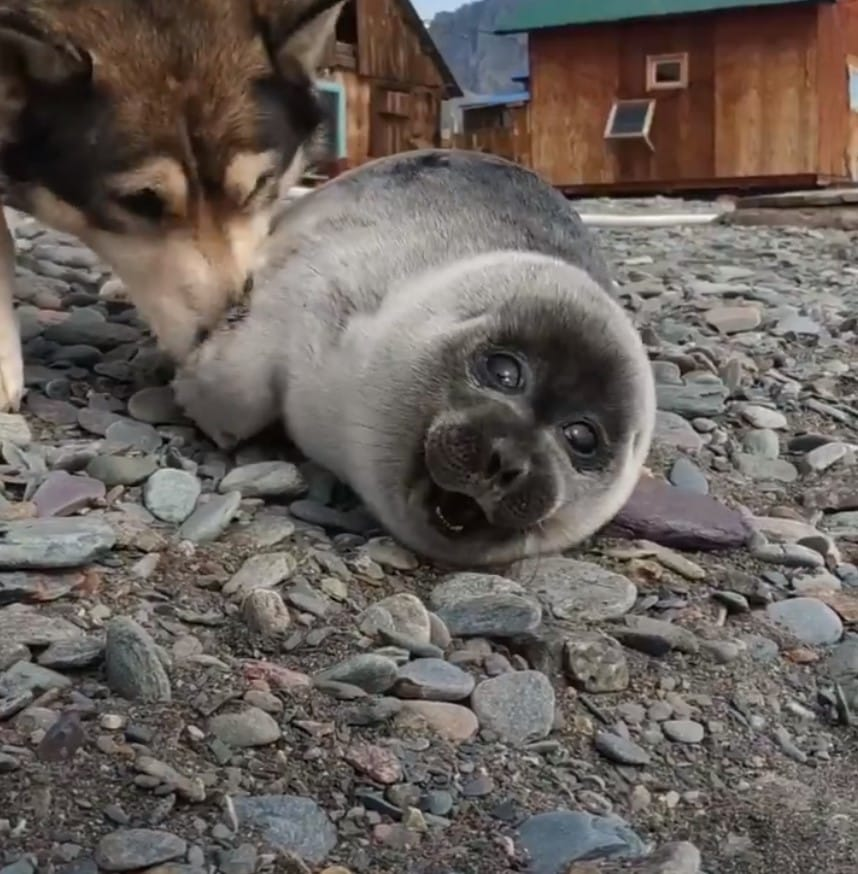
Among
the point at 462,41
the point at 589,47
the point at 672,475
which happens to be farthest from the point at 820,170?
the point at 672,475

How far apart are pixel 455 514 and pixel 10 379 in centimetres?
93

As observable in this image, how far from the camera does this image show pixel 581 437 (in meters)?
2.30

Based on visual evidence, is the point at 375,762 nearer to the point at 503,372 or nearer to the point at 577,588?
the point at 577,588

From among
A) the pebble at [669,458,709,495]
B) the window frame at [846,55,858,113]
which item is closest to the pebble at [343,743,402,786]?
the pebble at [669,458,709,495]

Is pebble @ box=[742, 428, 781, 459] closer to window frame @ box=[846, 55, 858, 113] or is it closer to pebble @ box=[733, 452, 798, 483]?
pebble @ box=[733, 452, 798, 483]

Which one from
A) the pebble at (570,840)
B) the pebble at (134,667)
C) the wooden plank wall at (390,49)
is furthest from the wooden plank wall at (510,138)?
the pebble at (570,840)

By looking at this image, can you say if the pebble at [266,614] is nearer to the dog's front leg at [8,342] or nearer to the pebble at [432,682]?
the pebble at [432,682]

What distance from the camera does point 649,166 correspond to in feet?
30.6

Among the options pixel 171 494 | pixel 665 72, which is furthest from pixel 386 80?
pixel 171 494

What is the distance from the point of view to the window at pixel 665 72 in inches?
360

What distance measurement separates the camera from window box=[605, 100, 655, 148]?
9.19 meters

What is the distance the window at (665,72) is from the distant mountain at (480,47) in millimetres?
898

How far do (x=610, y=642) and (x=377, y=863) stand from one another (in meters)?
0.65

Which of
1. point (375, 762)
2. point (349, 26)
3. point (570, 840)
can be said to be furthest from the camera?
point (349, 26)
